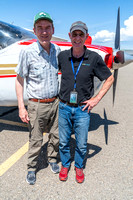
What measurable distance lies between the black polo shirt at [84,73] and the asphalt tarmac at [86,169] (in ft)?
3.81

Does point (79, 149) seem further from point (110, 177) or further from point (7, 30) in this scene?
point (7, 30)

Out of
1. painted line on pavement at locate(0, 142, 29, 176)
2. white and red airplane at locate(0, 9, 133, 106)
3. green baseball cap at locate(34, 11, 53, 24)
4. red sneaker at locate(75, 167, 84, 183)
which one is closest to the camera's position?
green baseball cap at locate(34, 11, 53, 24)

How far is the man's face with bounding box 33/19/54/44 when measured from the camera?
1.90 meters

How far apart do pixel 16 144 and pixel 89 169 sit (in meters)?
1.46

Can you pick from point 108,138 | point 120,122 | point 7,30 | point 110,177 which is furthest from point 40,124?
point 120,122

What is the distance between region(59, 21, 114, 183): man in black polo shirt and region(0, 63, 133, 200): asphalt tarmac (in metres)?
0.52

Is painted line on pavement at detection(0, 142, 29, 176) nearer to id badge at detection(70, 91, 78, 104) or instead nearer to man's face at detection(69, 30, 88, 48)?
id badge at detection(70, 91, 78, 104)

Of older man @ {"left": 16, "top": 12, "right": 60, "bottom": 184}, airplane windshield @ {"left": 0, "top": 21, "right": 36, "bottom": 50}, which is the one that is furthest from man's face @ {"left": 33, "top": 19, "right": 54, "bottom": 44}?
airplane windshield @ {"left": 0, "top": 21, "right": 36, "bottom": 50}

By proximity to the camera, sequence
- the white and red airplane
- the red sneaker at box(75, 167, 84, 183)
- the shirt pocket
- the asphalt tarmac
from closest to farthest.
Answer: the shirt pocket < the asphalt tarmac < the red sneaker at box(75, 167, 84, 183) < the white and red airplane

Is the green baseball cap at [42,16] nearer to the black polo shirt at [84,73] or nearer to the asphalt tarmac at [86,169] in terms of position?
the black polo shirt at [84,73]

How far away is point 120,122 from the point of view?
4.36 m

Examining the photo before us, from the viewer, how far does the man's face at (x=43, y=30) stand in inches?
74.7

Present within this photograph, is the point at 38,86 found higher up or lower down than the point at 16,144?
higher up

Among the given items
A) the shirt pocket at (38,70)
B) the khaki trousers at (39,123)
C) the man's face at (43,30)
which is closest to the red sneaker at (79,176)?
the khaki trousers at (39,123)
